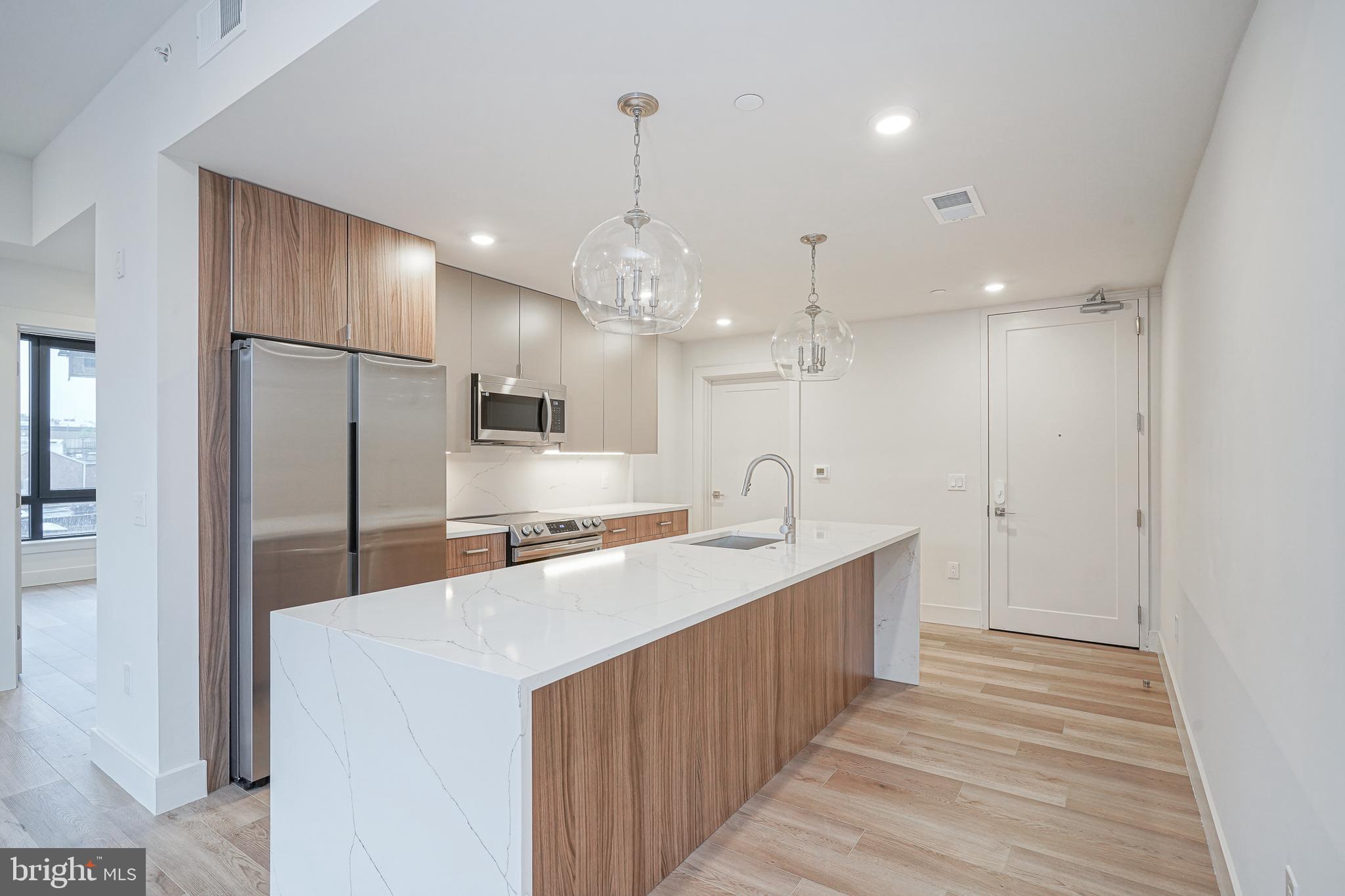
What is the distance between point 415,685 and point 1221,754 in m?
2.39

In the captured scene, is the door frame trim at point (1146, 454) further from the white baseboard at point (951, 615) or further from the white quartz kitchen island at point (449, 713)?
the white quartz kitchen island at point (449, 713)

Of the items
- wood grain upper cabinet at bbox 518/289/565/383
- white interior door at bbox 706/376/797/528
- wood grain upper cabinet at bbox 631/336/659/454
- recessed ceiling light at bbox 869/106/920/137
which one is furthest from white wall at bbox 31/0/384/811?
white interior door at bbox 706/376/797/528

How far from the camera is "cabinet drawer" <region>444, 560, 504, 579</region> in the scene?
137 inches

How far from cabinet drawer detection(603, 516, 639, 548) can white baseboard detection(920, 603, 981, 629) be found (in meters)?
2.31

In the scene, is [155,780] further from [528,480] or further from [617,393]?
[617,393]

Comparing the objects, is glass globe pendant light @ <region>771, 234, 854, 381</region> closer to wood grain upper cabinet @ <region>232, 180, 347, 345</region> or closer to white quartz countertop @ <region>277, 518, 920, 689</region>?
white quartz countertop @ <region>277, 518, 920, 689</region>

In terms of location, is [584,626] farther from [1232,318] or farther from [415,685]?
[1232,318]

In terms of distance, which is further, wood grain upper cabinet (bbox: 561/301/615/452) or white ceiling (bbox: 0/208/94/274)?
wood grain upper cabinet (bbox: 561/301/615/452)

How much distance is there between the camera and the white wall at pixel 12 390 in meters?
3.71

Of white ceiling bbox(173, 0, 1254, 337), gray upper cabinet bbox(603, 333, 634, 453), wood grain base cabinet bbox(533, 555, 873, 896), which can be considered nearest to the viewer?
wood grain base cabinet bbox(533, 555, 873, 896)

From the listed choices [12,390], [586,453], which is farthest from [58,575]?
[586,453]

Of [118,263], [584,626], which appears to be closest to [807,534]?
[584,626]

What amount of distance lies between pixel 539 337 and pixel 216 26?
255 cm

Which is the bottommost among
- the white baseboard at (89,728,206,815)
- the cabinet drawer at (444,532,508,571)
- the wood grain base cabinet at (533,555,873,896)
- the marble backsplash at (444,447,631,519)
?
the white baseboard at (89,728,206,815)
